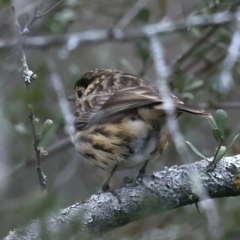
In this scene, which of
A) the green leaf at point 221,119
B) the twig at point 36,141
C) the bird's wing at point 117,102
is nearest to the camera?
the twig at point 36,141

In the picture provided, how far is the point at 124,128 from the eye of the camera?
4.30 meters

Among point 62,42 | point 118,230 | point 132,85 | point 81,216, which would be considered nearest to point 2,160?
point 81,216

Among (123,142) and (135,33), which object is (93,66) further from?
(123,142)

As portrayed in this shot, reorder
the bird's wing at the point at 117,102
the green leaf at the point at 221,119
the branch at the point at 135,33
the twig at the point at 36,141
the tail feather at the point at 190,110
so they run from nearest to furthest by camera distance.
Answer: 1. the twig at the point at 36,141
2. the green leaf at the point at 221,119
3. the tail feather at the point at 190,110
4. the bird's wing at the point at 117,102
5. the branch at the point at 135,33

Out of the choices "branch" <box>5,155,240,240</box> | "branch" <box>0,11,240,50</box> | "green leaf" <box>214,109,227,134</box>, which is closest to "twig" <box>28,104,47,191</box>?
"branch" <box>5,155,240,240</box>

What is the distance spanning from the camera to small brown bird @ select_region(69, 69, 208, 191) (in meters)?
4.19

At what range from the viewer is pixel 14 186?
6.60 metres

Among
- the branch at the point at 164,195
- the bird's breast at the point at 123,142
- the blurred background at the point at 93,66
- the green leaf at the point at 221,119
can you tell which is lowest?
the branch at the point at 164,195

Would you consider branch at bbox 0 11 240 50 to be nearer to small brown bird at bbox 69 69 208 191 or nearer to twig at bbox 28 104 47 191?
small brown bird at bbox 69 69 208 191

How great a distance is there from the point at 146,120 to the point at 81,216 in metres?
1.61

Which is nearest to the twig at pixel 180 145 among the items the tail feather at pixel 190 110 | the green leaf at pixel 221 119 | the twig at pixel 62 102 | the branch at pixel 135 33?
the tail feather at pixel 190 110

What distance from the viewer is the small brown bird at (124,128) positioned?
4191 millimetres

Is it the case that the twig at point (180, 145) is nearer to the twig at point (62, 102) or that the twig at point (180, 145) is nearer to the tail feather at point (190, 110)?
the tail feather at point (190, 110)

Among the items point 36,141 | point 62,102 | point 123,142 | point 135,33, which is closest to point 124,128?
point 123,142
